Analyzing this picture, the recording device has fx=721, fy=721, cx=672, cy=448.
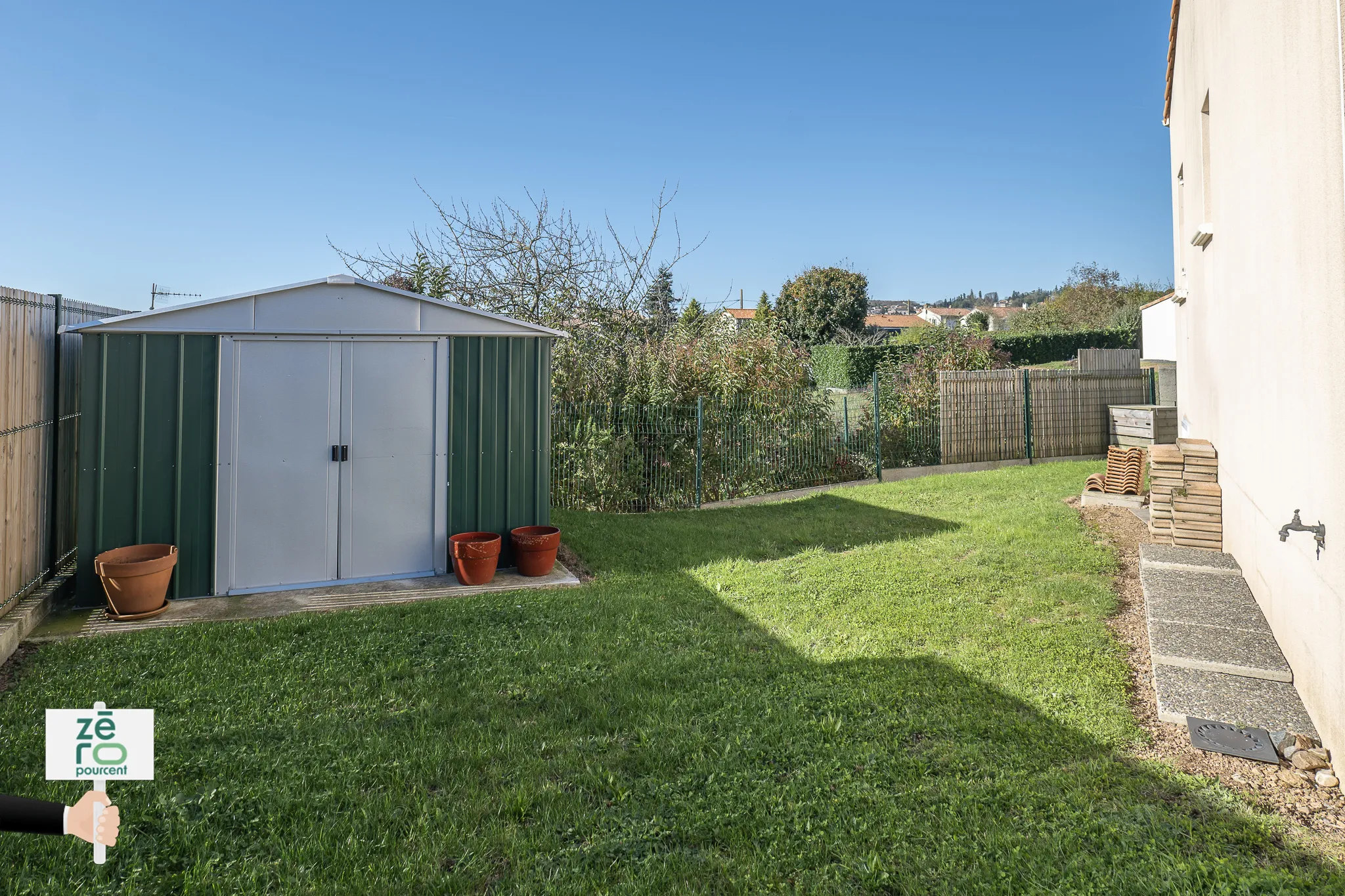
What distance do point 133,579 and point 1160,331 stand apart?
12782 millimetres

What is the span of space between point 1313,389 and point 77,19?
489 inches

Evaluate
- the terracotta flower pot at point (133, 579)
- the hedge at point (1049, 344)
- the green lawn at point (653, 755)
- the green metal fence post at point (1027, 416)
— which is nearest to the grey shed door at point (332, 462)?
the terracotta flower pot at point (133, 579)

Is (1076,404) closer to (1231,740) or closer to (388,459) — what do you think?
(1231,740)

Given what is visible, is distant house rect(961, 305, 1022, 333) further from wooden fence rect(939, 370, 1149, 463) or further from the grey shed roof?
the grey shed roof

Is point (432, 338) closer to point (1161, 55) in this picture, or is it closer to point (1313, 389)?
point (1313, 389)

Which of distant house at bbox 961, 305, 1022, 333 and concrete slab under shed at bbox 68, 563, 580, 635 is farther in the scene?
distant house at bbox 961, 305, 1022, 333

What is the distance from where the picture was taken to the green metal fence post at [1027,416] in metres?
13.6

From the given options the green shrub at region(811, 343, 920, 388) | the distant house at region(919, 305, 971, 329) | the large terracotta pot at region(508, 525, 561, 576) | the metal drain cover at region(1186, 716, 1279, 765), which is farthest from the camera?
the distant house at region(919, 305, 971, 329)

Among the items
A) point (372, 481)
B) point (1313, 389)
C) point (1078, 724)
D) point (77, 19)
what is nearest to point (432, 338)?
point (372, 481)

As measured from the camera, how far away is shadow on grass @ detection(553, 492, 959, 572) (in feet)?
24.2

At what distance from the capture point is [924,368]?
13867 mm

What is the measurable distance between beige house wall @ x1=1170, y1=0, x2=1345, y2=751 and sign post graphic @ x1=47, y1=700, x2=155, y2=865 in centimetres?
375

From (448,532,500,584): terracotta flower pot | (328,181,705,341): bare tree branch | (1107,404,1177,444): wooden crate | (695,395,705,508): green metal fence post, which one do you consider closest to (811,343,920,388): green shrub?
(1107,404,1177,444): wooden crate

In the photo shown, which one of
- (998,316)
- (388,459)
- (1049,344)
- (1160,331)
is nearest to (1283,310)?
(388,459)
